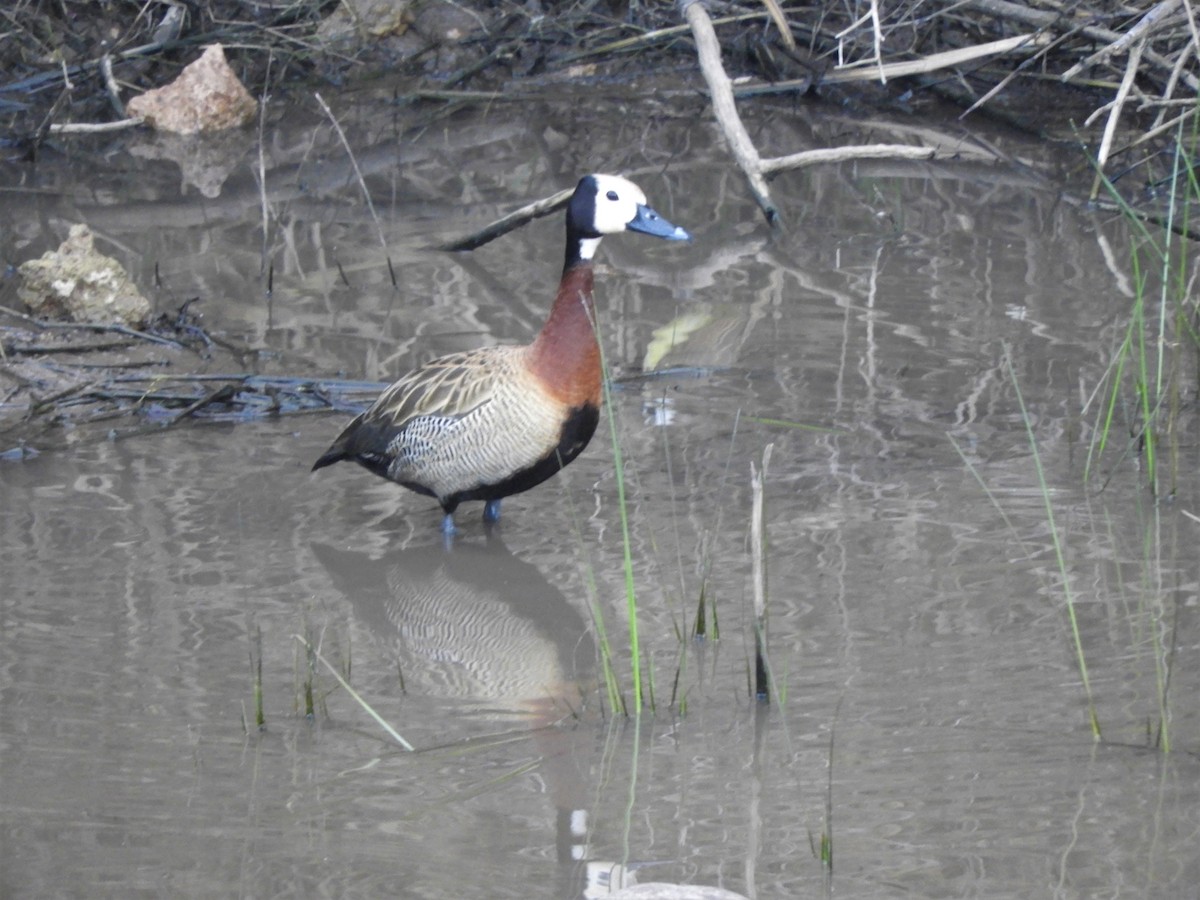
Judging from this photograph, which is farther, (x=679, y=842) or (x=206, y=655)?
(x=206, y=655)

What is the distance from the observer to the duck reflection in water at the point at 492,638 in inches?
147

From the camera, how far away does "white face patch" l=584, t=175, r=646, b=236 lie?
5.24m

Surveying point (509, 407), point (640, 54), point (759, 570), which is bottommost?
point (759, 570)

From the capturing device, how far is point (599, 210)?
523 centimetres

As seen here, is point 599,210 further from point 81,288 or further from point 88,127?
point 88,127

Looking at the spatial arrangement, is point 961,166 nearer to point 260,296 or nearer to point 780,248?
point 780,248

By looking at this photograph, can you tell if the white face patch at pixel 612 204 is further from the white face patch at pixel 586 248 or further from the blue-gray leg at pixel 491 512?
the blue-gray leg at pixel 491 512

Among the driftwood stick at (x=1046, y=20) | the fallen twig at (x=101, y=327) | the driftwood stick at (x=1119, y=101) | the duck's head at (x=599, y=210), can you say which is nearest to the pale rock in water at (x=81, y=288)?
the fallen twig at (x=101, y=327)

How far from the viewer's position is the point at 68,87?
11367mm

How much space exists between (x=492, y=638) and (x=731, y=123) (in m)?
4.25

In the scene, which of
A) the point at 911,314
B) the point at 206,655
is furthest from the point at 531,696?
the point at 911,314

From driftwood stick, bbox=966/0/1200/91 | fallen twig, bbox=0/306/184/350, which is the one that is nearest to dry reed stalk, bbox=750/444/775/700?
fallen twig, bbox=0/306/184/350

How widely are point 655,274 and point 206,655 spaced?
4.20 m

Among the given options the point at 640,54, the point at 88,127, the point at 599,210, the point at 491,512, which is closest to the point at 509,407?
the point at 491,512
